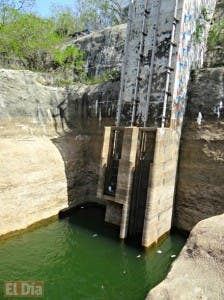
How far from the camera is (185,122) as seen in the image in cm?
1148

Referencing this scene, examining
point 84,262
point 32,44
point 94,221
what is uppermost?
point 32,44

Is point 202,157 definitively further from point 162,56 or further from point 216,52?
Answer: point 216,52

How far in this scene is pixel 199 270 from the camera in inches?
167

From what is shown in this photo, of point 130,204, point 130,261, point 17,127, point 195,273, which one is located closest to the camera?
point 195,273

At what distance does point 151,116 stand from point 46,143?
5.11m

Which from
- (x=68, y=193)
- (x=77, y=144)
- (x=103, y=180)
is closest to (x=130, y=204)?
(x=103, y=180)

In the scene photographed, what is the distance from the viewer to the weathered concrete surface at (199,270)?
3.77 metres

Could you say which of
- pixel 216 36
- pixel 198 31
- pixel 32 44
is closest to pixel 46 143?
pixel 198 31

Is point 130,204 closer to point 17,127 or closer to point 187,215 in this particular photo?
point 187,215

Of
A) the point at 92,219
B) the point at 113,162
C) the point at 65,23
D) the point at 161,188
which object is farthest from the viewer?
the point at 65,23

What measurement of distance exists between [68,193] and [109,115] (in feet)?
14.6

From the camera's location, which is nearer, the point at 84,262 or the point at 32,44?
the point at 84,262

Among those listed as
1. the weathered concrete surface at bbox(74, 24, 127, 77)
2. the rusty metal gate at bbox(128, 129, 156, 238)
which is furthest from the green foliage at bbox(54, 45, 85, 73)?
the rusty metal gate at bbox(128, 129, 156, 238)

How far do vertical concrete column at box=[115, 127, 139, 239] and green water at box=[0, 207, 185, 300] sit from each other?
1005mm
